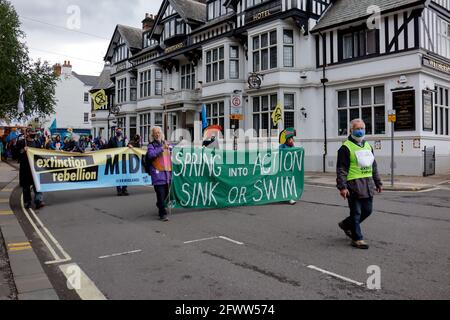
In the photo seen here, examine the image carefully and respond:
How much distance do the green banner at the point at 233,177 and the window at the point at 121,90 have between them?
3201 centimetres

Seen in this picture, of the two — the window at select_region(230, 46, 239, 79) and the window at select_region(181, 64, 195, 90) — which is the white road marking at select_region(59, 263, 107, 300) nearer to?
the window at select_region(230, 46, 239, 79)

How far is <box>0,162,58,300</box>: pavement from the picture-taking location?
437cm

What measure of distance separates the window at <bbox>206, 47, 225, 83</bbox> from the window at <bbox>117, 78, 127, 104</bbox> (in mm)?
14888

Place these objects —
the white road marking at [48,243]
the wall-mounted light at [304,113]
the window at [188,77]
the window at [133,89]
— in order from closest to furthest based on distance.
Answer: the white road marking at [48,243], the wall-mounted light at [304,113], the window at [188,77], the window at [133,89]

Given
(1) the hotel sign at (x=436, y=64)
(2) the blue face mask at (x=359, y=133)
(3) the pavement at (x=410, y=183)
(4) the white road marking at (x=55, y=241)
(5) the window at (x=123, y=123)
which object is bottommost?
(4) the white road marking at (x=55, y=241)

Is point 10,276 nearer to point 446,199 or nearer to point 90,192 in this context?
point 90,192

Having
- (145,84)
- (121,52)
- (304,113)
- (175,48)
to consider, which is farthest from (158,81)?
(304,113)

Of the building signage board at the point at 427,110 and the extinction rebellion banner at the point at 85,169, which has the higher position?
the building signage board at the point at 427,110

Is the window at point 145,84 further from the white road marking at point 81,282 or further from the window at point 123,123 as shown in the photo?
the white road marking at point 81,282

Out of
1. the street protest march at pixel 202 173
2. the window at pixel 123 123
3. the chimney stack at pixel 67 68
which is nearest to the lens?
the street protest march at pixel 202 173

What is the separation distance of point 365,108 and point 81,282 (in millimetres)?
18825

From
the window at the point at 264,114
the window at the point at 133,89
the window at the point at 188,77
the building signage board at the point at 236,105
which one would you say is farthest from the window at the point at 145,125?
the building signage board at the point at 236,105

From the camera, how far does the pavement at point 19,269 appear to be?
4366mm
